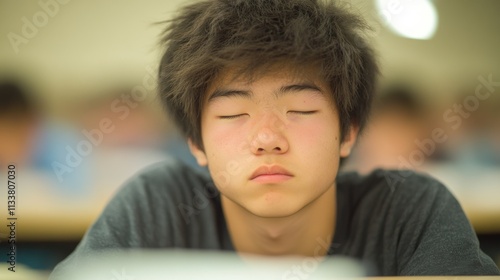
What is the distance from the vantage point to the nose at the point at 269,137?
2.15 ft

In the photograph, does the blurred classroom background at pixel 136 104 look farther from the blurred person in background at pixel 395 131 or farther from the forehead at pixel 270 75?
the forehead at pixel 270 75

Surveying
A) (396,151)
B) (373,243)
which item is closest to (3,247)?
(373,243)

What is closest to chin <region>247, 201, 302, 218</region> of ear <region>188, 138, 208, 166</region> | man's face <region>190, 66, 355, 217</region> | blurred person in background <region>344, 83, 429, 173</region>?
man's face <region>190, 66, 355, 217</region>

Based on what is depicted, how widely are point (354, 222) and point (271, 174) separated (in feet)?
0.75

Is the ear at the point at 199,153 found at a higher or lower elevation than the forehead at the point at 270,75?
lower

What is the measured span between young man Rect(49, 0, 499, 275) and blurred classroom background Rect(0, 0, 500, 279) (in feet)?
0.27

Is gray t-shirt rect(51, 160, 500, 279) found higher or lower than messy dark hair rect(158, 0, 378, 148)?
lower

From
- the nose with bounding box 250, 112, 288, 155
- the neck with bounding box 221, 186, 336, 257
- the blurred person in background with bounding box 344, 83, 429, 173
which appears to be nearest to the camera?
the nose with bounding box 250, 112, 288, 155

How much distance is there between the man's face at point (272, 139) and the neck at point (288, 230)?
7cm

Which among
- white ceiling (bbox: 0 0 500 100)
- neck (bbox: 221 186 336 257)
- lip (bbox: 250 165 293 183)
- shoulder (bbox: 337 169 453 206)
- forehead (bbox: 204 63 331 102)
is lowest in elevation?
neck (bbox: 221 186 336 257)

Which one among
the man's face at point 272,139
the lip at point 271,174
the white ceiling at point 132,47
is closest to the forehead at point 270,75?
the man's face at point 272,139

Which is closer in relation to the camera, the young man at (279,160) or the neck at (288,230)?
the young man at (279,160)

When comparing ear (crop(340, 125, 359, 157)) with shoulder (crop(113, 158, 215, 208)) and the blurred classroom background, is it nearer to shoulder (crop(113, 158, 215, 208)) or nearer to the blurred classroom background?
the blurred classroom background

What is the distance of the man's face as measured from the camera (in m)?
0.67
